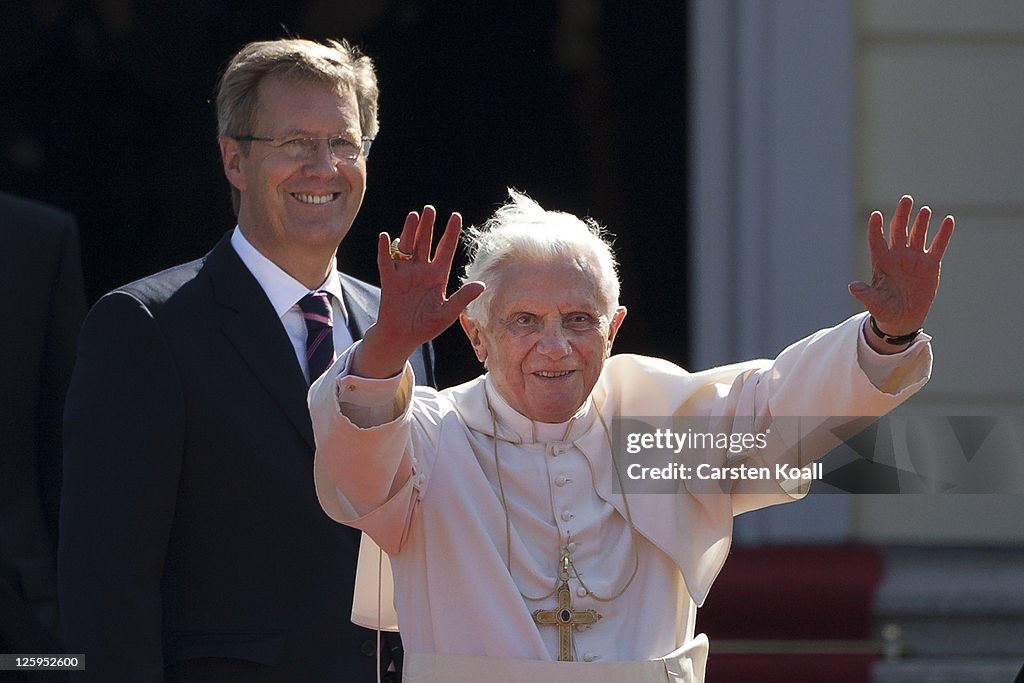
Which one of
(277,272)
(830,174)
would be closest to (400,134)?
(830,174)

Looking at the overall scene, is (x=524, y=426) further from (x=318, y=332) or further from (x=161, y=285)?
(x=161, y=285)

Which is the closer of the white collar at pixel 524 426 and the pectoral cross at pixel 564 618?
the pectoral cross at pixel 564 618

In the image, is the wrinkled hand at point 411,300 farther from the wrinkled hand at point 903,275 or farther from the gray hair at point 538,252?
the wrinkled hand at point 903,275

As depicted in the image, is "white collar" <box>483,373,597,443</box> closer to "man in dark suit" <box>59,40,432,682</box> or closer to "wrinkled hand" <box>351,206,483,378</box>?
"wrinkled hand" <box>351,206,483,378</box>

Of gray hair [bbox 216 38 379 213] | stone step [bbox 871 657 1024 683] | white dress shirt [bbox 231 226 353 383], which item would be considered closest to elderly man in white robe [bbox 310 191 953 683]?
white dress shirt [bbox 231 226 353 383]

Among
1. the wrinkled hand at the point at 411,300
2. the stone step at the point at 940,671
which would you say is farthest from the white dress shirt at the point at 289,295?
the stone step at the point at 940,671

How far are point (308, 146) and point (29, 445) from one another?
4.13ft

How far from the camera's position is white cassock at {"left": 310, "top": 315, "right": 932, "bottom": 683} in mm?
2361

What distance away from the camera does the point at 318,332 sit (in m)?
3.06

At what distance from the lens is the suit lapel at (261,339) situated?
2.93m

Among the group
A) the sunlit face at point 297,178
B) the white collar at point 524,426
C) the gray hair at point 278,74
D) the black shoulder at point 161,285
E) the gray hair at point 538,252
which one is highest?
the gray hair at point 278,74

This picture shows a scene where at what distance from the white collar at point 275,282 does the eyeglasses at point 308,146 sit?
20 centimetres

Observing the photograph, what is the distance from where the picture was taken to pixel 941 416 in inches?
179

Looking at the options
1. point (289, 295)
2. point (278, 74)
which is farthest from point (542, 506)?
point (278, 74)
